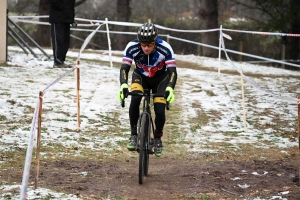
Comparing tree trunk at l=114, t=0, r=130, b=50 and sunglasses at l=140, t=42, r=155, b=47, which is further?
tree trunk at l=114, t=0, r=130, b=50

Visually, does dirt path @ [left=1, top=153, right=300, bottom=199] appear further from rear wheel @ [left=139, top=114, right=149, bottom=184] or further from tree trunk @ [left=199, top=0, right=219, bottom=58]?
tree trunk @ [left=199, top=0, right=219, bottom=58]

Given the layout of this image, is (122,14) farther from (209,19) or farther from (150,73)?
(150,73)

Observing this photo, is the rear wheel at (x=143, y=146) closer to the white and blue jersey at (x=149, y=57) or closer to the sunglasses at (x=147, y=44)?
the white and blue jersey at (x=149, y=57)

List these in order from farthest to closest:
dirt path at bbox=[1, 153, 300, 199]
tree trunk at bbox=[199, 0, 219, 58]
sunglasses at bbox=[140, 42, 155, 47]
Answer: tree trunk at bbox=[199, 0, 219, 58] < sunglasses at bbox=[140, 42, 155, 47] < dirt path at bbox=[1, 153, 300, 199]

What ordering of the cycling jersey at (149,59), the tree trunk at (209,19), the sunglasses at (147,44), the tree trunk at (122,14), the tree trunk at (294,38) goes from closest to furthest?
1. the sunglasses at (147,44)
2. the cycling jersey at (149,59)
3. the tree trunk at (294,38)
4. the tree trunk at (209,19)
5. the tree trunk at (122,14)

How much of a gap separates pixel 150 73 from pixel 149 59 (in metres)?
0.18

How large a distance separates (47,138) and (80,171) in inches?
78.9

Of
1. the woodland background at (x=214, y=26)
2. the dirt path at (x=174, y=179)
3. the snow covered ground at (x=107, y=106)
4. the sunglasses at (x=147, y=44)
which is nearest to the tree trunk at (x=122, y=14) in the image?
the woodland background at (x=214, y=26)

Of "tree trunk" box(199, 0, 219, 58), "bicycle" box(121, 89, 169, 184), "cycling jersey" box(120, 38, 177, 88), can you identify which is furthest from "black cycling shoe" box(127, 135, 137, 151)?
"tree trunk" box(199, 0, 219, 58)

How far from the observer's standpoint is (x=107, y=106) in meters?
12.5

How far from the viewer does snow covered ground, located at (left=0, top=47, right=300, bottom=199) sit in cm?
991

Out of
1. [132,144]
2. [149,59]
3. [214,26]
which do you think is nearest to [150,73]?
[149,59]

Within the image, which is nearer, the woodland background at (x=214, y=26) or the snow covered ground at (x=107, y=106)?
the snow covered ground at (x=107, y=106)

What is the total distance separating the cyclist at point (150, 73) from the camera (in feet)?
25.0
